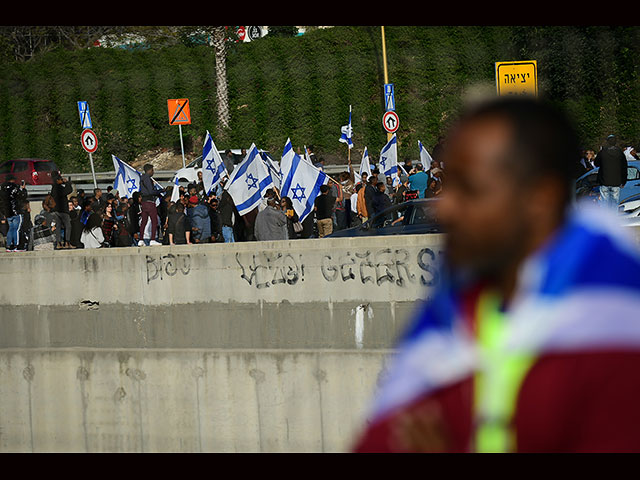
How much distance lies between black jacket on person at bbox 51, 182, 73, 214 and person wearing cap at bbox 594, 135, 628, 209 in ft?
34.3

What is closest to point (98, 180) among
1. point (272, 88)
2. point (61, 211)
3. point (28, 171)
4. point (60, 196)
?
point (28, 171)

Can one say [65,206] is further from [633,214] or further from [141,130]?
[141,130]

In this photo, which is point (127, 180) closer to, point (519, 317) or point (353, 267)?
point (353, 267)

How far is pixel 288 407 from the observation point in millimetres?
9539

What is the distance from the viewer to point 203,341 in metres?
14.5

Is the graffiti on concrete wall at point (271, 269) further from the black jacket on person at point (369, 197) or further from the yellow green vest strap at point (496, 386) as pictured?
the yellow green vest strap at point (496, 386)

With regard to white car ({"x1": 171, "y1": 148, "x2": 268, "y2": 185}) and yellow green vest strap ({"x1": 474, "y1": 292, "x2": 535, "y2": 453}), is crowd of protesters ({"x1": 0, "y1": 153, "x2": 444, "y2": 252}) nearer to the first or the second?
white car ({"x1": 171, "y1": 148, "x2": 268, "y2": 185})

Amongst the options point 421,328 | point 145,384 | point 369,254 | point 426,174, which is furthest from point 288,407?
point 426,174

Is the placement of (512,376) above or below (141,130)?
below

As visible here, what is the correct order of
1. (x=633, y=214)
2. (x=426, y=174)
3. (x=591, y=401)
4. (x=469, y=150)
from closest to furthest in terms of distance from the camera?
1. (x=591, y=401)
2. (x=469, y=150)
3. (x=633, y=214)
4. (x=426, y=174)

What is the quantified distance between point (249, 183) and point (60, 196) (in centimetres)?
448

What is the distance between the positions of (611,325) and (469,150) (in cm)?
30

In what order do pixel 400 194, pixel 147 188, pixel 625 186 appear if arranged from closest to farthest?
pixel 400 194 < pixel 625 186 < pixel 147 188

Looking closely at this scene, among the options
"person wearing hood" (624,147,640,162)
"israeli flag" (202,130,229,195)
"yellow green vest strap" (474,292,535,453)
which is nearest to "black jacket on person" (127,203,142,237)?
"israeli flag" (202,130,229,195)
